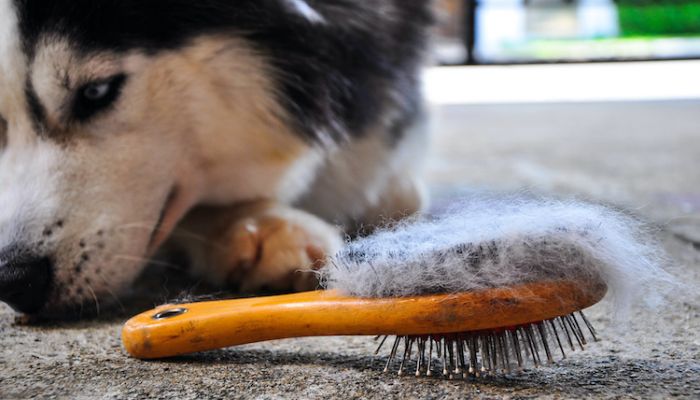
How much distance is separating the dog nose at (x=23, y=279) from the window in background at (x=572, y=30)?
14.4ft

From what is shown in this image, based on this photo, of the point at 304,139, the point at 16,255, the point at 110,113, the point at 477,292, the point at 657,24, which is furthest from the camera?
the point at 657,24

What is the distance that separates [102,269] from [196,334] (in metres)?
0.30

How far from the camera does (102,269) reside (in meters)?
0.88

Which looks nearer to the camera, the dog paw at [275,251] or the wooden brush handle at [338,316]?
the wooden brush handle at [338,316]

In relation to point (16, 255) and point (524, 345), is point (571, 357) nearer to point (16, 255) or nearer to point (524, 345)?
point (524, 345)

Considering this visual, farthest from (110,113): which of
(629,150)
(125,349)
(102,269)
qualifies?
(629,150)

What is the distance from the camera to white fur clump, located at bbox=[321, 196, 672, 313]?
1.82 feet

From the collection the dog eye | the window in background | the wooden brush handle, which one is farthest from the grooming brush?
the window in background

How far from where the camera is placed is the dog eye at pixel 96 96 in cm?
92

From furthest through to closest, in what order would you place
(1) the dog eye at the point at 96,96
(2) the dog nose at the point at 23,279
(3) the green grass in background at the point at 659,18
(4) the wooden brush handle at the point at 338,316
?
(3) the green grass in background at the point at 659,18 < (1) the dog eye at the point at 96,96 < (2) the dog nose at the point at 23,279 < (4) the wooden brush handle at the point at 338,316

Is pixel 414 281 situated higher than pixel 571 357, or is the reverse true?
pixel 414 281

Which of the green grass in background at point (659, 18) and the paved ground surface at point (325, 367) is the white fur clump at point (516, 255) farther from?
the green grass in background at point (659, 18)

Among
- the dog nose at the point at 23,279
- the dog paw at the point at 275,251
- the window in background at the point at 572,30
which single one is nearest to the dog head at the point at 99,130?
the dog nose at the point at 23,279

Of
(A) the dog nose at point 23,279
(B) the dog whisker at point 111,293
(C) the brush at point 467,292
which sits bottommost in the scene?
(B) the dog whisker at point 111,293
